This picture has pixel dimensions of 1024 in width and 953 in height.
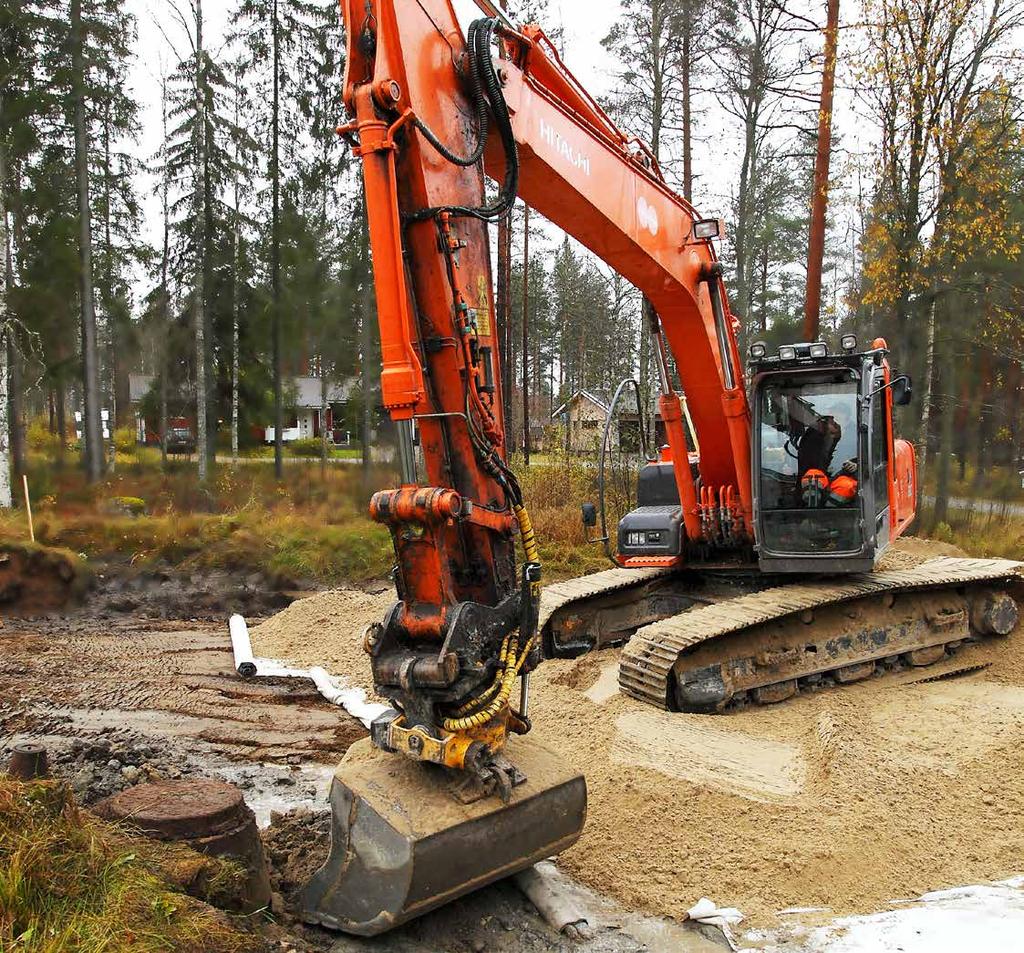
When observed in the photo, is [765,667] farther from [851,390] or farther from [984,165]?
[984,165]

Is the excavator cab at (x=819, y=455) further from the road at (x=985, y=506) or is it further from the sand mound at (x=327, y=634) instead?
the road at (x=985, y=506)

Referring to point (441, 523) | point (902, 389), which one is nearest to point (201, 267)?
point (902, 389)

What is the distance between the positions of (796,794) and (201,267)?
16932 mm

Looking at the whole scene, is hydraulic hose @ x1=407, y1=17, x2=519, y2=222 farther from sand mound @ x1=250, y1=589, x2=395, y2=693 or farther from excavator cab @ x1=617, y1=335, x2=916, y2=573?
sand mound @ x1=250, y1=589, x2=395, y2=693

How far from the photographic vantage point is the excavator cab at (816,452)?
21.5ft

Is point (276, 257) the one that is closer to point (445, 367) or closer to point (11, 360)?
point (11, 360)

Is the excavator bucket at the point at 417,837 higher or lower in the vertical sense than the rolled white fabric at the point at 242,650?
higher

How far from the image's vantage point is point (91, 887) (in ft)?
9.39

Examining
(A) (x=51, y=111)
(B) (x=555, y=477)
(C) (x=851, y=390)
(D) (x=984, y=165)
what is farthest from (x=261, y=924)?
(A) (x=51, y=111)

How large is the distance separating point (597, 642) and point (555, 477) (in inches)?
318

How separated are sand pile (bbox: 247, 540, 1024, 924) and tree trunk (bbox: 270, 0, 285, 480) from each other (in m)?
12.0

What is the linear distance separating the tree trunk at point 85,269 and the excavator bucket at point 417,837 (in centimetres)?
1389

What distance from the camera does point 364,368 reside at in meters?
17.4

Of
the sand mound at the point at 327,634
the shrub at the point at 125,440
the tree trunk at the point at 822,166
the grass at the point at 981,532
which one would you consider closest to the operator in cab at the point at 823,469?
the sand mound at the point at 327,634
